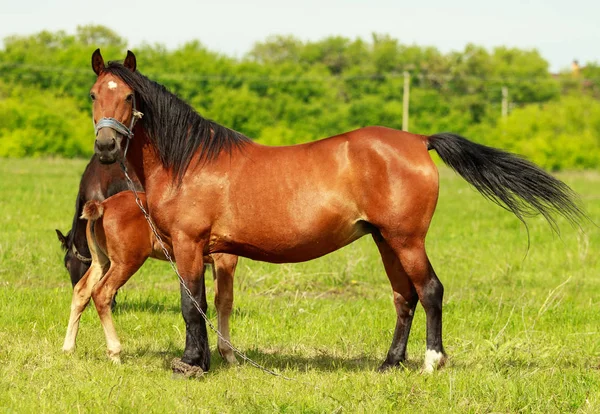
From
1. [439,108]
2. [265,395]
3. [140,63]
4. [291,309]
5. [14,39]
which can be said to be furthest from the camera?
[14,39]

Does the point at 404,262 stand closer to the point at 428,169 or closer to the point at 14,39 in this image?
the point at 428,169

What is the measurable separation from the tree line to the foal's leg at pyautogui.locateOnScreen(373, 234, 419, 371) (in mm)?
44427

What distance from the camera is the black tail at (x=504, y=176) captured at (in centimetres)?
684

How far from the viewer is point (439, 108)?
211 feet

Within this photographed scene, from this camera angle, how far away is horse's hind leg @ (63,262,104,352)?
7284mm

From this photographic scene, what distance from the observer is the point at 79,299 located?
7.44 metres

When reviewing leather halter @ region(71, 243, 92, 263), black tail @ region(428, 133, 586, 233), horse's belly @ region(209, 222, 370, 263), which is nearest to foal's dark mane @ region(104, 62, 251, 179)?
horse's belly @ region(209, 222, 370, 263)

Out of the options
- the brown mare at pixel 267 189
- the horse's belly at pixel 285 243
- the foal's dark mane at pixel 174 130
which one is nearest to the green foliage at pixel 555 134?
the brown mare at pixel 267 189

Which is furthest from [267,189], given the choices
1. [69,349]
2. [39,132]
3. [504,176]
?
[39,132]

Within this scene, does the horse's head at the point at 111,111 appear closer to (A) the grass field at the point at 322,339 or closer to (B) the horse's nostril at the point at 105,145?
(B) the horse's nostril at the point at 105,145

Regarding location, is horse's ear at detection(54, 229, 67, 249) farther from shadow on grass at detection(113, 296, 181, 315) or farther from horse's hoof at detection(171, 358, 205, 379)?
horse's hoof at detection(171, 358, 205, 379)

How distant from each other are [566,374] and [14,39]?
248ft

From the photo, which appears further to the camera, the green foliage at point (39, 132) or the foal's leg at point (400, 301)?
the green foliage at point (39, 132)

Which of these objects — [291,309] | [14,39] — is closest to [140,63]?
[14,39]
